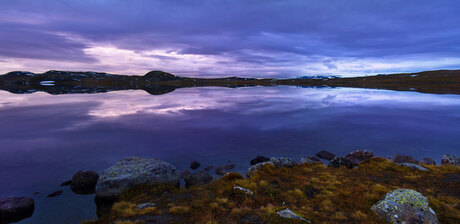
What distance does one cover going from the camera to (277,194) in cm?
1224

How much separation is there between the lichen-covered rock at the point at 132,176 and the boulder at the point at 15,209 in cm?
324

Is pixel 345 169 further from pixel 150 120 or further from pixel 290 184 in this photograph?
pixel 150 120

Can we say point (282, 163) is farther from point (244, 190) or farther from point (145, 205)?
point (145, 205)

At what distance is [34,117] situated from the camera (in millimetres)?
38625

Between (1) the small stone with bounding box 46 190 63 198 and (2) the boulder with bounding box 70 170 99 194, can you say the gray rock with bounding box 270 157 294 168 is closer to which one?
(2) the boulder with bounding box 70 170 99 194

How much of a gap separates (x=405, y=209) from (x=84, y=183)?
17627 millimetres

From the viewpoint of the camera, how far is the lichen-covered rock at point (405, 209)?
8.71 metres

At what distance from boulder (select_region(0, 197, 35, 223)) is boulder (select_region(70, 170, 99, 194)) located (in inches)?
94.1

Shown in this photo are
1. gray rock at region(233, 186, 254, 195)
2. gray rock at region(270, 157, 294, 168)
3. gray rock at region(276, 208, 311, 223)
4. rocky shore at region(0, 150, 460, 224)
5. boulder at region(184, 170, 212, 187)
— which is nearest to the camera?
gray rock at region(276, 208, 311, 223)

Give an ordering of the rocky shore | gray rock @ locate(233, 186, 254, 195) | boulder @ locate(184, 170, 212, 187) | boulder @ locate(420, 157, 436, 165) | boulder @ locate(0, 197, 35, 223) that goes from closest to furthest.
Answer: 1. the rocky shore
2. boulder @ locate(0, 197, 35, 223)
3. gray rock @ locate(233, 186, 254, 195)
4. boulder @ locate(184, 170, 212, 187)
5. boulder @ locate(420, 157, 436, 165)

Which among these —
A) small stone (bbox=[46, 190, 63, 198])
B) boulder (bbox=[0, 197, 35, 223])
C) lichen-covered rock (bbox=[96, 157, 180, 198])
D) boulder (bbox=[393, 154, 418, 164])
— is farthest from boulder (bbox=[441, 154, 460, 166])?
boulder (bbox=[0, 197, 35, 223])

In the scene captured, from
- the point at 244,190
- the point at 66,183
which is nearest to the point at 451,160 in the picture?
the point at 244,190

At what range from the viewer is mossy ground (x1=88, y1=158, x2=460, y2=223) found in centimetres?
981

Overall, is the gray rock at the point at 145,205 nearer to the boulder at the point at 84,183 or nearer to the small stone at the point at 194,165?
the boulder at the point at 84,183
